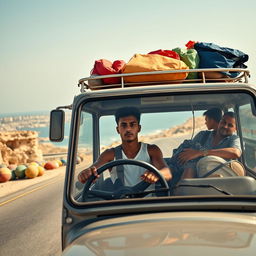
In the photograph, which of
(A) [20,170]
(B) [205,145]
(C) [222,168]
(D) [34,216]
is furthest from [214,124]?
(A) [20,170]

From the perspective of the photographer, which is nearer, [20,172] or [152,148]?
[152,148]

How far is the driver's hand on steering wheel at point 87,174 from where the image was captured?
276 centimetres

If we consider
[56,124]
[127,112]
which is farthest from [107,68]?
[56,124]

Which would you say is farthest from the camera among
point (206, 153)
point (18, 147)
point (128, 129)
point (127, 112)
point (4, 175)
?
point (18, 147)

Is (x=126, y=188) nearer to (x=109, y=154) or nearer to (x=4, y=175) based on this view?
(x=109, y=154)

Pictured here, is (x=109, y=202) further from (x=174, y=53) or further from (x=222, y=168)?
(x=174, y=53)

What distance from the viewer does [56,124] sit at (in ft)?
9.90

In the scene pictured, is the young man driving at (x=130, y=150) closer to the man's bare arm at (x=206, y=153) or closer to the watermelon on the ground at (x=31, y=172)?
the man's bare arm at (x=206, y=153)

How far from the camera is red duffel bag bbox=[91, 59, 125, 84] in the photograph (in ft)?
10.8

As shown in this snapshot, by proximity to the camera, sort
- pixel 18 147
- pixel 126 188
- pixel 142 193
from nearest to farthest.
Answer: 1. pixel 142 193
2. pixel 126 188
3. pixel 18 147

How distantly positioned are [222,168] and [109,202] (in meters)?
0.89

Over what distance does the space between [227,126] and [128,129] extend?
904 millimetres

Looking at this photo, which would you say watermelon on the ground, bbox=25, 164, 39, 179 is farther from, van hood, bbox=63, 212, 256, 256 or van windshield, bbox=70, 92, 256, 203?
van hood, bbox=63, 212, 256, 256

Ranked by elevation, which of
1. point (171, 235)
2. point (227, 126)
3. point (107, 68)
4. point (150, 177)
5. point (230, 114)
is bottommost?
point (171, 235)
